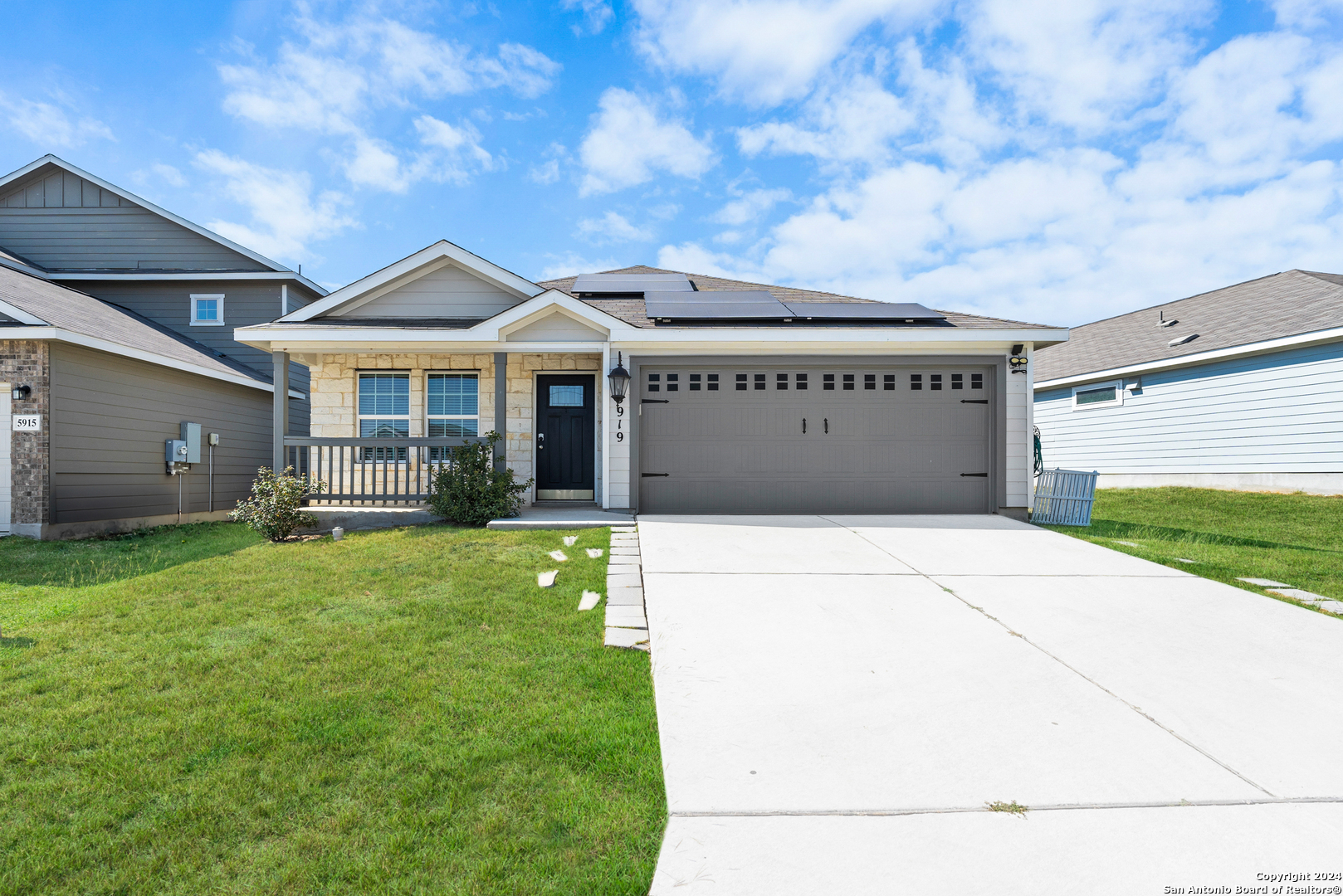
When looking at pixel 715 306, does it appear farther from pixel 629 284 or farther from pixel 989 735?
pixel 989 735

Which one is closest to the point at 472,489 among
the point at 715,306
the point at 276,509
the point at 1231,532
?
the point at 276,509

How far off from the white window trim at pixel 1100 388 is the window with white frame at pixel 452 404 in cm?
1409

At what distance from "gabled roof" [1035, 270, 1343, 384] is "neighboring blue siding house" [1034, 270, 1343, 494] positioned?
0.04 m

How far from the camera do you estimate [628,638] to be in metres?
3.34

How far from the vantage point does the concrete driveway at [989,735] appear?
1647 millimetres

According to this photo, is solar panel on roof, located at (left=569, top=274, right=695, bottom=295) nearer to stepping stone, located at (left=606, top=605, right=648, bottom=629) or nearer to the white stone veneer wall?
the white stone veneer wall

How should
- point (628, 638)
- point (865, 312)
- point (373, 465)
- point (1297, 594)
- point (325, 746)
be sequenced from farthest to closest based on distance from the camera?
1. point (865, 312)
2. point (373, 465)
3. point (1297, 594)
4. point (628, 638)
5. point (325, 746)

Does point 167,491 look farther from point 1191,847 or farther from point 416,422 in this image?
point 1191,847

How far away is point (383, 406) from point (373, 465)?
5.16 ft

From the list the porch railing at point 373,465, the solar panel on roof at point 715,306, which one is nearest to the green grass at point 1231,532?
the solar panel on roof at point 715,306

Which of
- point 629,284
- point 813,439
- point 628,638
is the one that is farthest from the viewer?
point 629,284

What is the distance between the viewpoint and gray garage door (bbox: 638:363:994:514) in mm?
7980

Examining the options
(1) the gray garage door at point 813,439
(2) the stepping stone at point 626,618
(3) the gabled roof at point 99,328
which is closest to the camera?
(2) the stepping stone at point 626,618

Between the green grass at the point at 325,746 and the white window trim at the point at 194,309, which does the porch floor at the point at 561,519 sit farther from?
the white window trim at the point at 194,309
